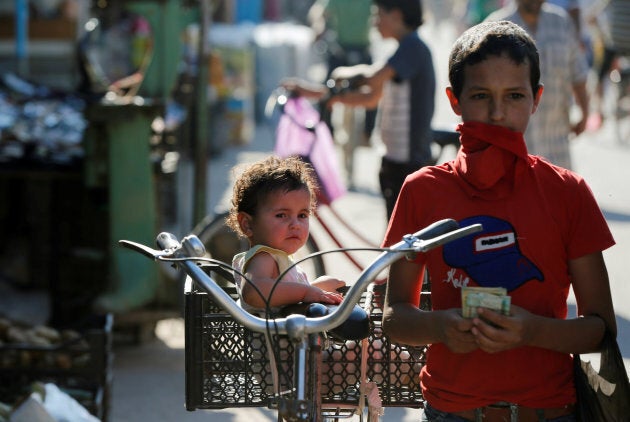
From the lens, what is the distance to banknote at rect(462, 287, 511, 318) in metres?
2.47

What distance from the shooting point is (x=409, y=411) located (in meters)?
5.82

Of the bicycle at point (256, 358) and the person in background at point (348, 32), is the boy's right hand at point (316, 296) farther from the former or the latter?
the person in background at point (348, 32)

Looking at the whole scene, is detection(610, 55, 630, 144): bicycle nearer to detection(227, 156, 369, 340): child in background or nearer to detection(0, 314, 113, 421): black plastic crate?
detection(0, 314, 113, 421): black plastic crate

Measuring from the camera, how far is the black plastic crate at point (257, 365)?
297cm

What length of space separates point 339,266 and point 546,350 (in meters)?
6.07

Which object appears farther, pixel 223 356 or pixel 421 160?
pixel 421 160

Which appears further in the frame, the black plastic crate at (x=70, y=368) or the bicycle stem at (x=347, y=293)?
the black plastic crate at (x=70, y=368)

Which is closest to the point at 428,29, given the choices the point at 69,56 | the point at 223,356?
the point at 69,56

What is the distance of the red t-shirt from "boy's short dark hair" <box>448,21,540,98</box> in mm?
223

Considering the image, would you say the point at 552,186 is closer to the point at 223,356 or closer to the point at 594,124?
the point at 223,356

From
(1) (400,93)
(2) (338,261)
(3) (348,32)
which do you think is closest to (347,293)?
(1) (400,93)

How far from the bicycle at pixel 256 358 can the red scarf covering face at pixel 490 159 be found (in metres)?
0.41

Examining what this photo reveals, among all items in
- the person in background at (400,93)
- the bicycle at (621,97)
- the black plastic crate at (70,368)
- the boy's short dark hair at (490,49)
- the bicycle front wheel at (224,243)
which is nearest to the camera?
the boy's short dark hair at (490,49)

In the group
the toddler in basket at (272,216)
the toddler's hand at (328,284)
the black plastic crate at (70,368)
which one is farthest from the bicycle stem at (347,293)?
the black plastic crate at (70,368)
